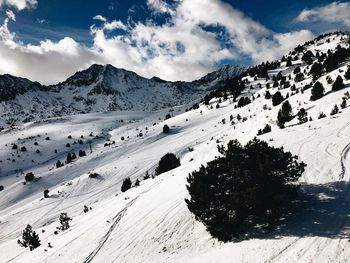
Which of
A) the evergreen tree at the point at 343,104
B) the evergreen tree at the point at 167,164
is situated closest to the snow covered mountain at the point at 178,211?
the evergreen tree at the point at 343,104

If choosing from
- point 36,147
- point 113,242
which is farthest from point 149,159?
point 36,147

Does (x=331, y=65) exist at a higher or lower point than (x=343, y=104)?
higher

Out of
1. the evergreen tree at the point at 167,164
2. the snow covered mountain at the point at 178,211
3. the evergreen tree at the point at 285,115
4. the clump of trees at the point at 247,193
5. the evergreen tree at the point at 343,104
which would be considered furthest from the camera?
the evergreen tree at the point at 167,164

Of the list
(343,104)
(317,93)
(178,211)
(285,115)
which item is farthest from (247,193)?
(317,93)

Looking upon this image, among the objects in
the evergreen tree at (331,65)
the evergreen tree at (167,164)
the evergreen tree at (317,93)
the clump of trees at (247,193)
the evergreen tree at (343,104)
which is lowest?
the evergreen tree at (167,164)

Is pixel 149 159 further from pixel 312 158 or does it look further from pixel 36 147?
pixel 36 147

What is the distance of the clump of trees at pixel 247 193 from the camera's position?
48.2ft

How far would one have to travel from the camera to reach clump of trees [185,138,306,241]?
1470 cm

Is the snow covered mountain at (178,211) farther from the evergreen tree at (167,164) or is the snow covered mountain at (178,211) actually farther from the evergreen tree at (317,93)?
the evergreen tree at (167,164)

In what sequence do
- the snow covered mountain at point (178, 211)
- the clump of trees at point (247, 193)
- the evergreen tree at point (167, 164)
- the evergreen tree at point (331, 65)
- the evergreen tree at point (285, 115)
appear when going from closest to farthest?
the snow covered mountain at point (178, 211) → the clump of trees at point (247, 193) → the evergreen tree at point (285, 115) → the evergreen tree at point (167, 164) → the evergreen tree at point (331, 65)

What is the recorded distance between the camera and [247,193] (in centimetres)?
1441

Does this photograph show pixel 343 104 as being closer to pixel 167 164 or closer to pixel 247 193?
pixel 167 164

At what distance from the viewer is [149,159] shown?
56531mm

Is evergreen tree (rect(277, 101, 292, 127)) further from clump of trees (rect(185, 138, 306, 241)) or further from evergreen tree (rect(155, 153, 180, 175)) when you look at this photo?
clump of trees (rect(185, 138, 306, 241))
